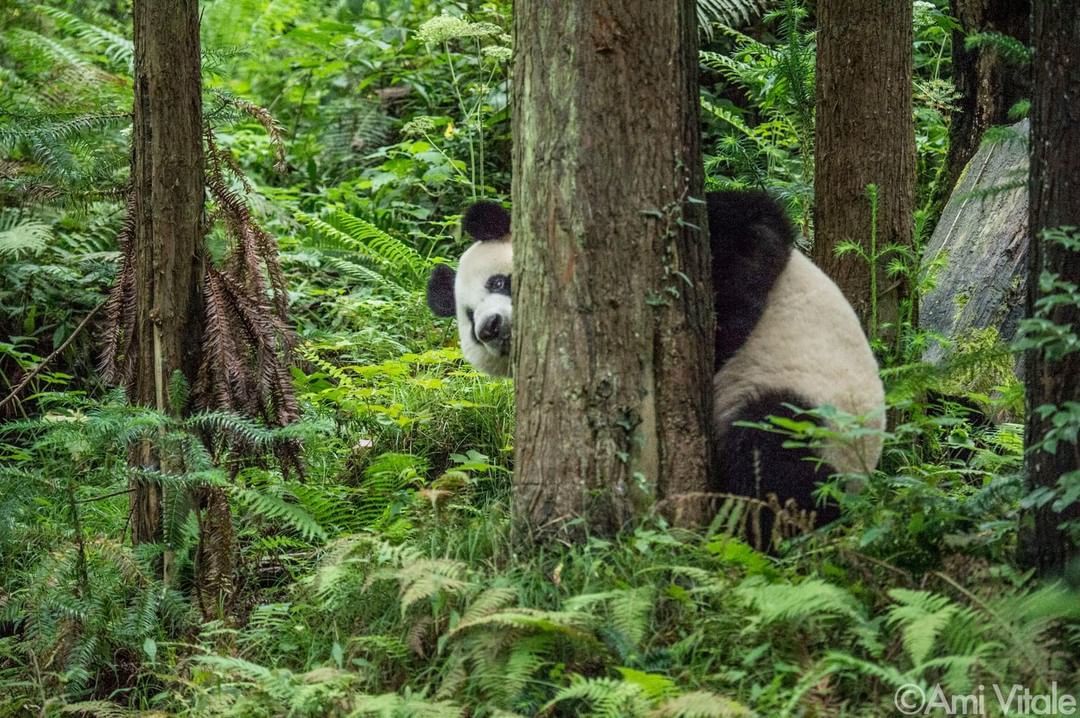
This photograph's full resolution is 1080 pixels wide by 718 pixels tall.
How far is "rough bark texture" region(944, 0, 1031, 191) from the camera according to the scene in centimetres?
783

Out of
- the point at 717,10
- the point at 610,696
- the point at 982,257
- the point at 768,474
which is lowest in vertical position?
the point at 610,696

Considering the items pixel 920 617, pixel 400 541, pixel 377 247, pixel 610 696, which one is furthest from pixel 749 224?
pixel 377 247

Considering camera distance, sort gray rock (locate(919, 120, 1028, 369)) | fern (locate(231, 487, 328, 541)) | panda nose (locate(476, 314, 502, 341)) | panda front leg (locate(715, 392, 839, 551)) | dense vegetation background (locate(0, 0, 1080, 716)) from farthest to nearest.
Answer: gray rock (locate(919, 120, 1028, 369)), panda nose (locate(476, 314, 502, 341)), fern (locate(231, 487, 328, 541)), panda front leg (locate(715, 392, 839, 551)), dense vegetation background (locate(0, 0, 1080, 716))

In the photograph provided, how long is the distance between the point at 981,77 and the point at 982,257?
1.57 meters

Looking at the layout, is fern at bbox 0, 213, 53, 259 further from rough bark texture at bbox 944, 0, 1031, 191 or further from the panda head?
rough bark texture at bbox 944, 0, 1031, 191

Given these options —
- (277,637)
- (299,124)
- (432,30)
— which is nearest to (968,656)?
(277,637)

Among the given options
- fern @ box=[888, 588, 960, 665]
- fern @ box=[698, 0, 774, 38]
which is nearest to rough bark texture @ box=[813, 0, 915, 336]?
fern @ box=[698, 0, 774, 38]

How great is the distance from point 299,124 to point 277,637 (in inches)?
332

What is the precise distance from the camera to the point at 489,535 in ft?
14.6

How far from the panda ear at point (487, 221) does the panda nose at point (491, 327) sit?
49 centimetres

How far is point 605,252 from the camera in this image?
4.18 metres

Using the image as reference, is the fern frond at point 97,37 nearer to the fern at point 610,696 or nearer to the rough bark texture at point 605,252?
the rough bark texture at point 605,252

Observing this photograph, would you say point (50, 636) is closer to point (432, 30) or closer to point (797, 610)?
point (797, 610)

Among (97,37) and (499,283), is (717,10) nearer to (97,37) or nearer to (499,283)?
(499,283)
